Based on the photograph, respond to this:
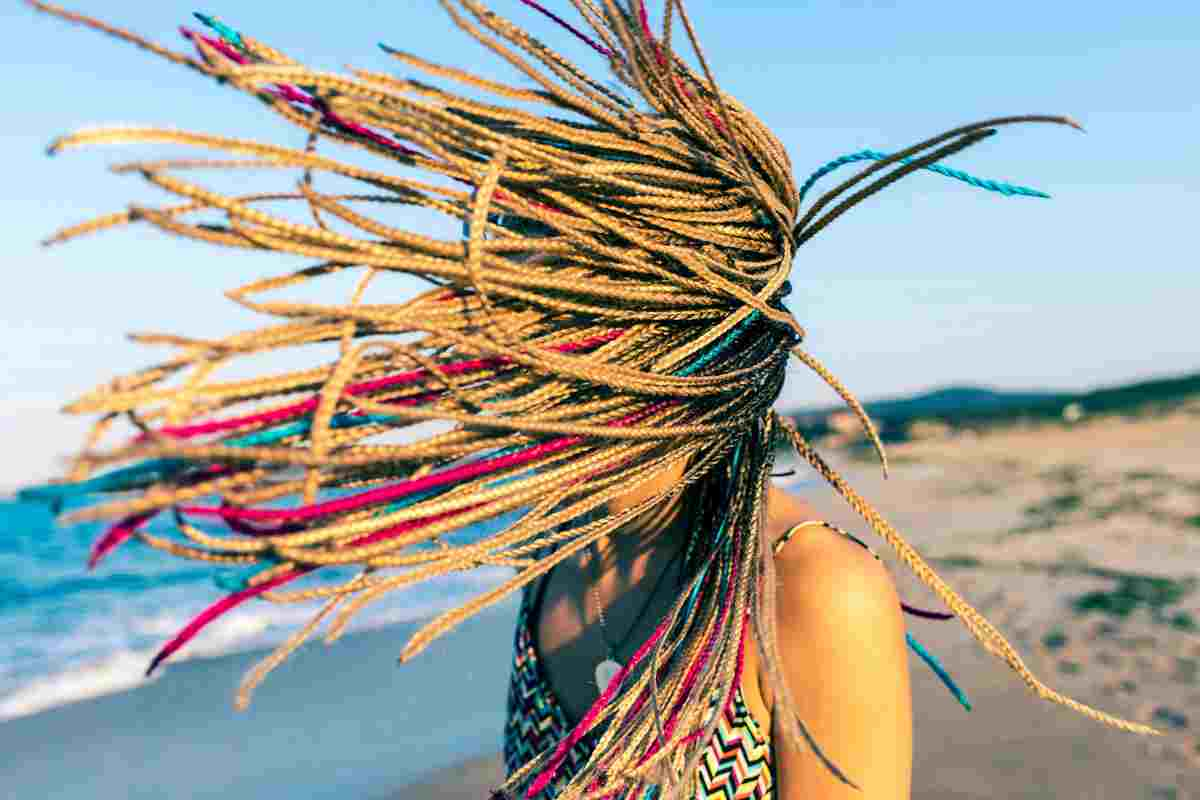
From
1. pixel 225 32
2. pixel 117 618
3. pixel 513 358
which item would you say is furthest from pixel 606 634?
pixel 117 618

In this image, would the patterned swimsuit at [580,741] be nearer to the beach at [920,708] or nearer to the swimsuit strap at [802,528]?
the swimsuit strap at [802,528]

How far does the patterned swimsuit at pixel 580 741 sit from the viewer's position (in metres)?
1.51

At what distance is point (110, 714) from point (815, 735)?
7.24 m

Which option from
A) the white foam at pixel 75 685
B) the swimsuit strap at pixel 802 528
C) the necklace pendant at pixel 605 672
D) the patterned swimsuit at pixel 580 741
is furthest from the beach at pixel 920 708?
the swimsuit strap at pixel 802 528

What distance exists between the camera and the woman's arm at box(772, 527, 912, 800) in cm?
143

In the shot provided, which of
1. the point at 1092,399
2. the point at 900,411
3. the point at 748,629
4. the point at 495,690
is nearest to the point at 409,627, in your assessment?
the point at 495,690

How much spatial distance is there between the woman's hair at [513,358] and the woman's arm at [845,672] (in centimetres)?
9

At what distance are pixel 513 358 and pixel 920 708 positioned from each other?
4.98m

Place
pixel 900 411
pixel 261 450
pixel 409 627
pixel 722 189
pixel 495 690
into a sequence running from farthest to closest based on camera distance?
pixel 900 411 < pixel 409 627 < pixel 495 690 < pixel 722 189 < pixel 261 450

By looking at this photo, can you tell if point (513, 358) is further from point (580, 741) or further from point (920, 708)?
point (920, 708)

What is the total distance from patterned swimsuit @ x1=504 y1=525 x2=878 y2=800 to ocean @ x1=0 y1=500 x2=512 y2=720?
2.82 meters

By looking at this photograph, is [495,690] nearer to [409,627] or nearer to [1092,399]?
[409,627]

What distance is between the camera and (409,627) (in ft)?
30.9

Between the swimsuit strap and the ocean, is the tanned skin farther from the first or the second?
the ocean
